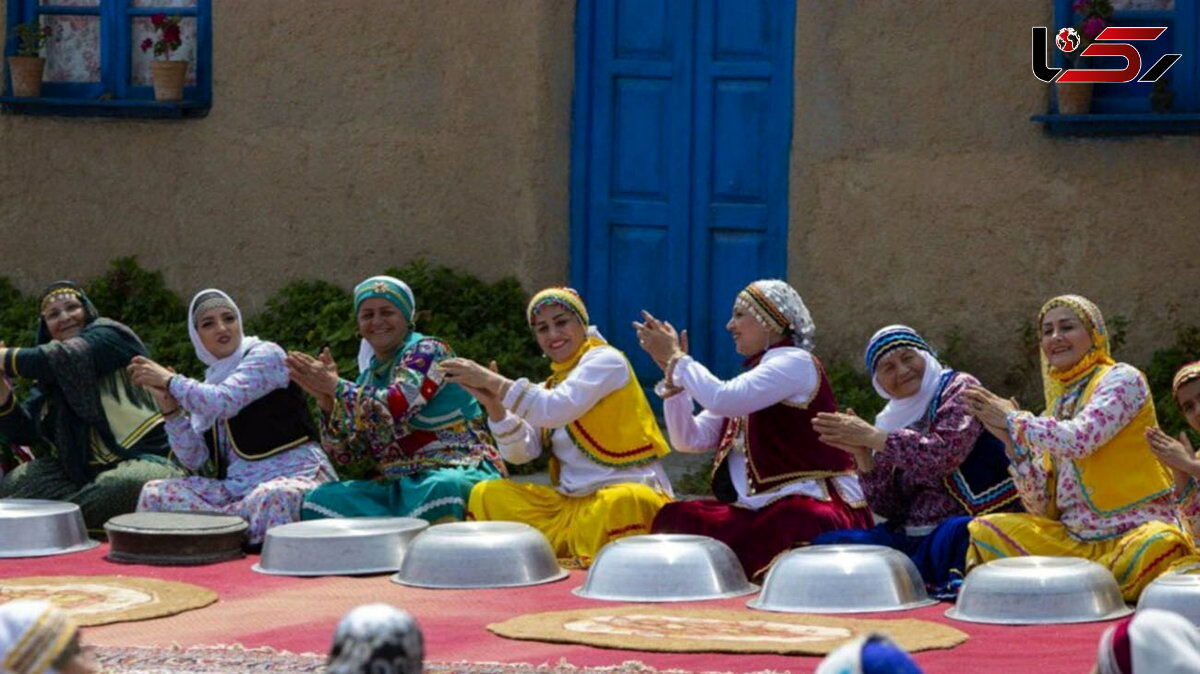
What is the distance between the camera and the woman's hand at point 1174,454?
26.6ft

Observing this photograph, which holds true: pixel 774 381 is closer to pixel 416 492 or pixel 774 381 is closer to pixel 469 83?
pixel 416 492

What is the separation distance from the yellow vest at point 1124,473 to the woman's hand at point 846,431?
2.40 feet

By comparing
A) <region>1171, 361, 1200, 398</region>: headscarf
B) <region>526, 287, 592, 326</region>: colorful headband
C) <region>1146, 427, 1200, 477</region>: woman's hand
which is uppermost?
<region>526, 287, 592, 326</region>: colorful headband

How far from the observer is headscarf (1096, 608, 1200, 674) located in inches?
185

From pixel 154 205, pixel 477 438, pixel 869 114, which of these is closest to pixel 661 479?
pixel 477 438

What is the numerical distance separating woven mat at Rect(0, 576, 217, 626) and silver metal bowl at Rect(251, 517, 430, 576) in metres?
0.42

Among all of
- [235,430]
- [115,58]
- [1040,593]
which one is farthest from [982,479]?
[115,58]

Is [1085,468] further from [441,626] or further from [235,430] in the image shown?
[235,430]

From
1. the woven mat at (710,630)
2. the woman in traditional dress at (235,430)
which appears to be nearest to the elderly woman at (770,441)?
the woven mat at (710,630)

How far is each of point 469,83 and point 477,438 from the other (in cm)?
349

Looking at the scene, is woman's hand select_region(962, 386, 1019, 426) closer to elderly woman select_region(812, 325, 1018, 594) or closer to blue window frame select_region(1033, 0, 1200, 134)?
elderly woman select_region(812, 325, 1018, 594)

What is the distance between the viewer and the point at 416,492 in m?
10.0

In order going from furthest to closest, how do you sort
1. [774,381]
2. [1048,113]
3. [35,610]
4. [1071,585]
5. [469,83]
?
[469,83] → [1048,113] → [774,381] → [1071,585] → [35,610]

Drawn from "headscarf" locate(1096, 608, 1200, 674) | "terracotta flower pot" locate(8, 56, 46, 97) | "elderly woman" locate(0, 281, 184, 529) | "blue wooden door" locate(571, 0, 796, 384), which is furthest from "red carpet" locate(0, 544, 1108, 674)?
"terracotta flower pot" locate(8, 56, 46, 97)
